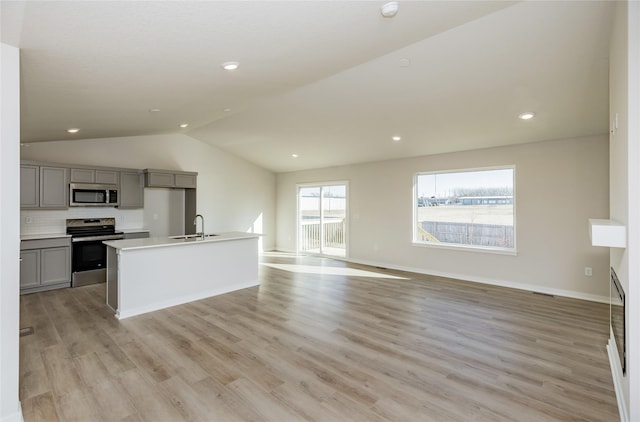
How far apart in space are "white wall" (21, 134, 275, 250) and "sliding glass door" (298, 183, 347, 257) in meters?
1.08

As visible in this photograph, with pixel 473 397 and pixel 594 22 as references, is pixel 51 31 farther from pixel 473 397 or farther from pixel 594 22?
pixel 594 22

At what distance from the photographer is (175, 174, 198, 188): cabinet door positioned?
6.91 meters

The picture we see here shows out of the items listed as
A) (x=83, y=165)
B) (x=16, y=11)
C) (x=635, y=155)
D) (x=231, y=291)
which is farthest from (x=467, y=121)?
(x=83, y=165)

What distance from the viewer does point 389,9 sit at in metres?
2.12

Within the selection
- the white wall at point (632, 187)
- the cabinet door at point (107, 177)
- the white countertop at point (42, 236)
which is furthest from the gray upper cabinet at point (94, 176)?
the white wall at point (632, 187)

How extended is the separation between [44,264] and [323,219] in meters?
5.72

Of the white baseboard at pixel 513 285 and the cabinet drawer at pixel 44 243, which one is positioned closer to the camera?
the white baseboard at pixel 513 285

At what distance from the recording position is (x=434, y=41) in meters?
2.89

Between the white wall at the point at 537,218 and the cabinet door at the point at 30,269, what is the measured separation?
6.20 meters

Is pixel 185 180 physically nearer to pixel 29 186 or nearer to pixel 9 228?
pixel 29 186

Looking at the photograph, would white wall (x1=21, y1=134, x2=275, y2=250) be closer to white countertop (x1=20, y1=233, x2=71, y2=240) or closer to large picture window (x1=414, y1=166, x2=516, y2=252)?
white countertop (x1=20, y1=233, x2=71, y2=240)

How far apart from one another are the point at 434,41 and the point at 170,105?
303cm

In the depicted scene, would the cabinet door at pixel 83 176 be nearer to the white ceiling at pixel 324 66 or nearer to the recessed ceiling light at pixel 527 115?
the white ceiling at pixel 324 66

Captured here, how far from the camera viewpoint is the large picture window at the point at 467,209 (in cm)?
555
